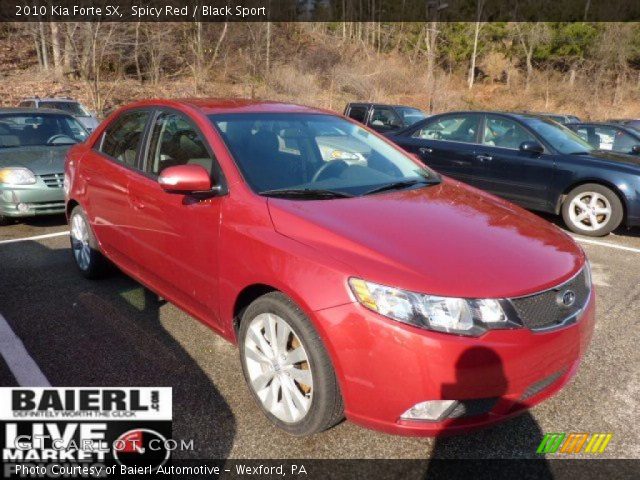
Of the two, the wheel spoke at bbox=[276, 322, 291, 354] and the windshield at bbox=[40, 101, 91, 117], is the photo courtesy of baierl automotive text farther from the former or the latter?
the windshield at bbox=[40, 101, 91, 117]

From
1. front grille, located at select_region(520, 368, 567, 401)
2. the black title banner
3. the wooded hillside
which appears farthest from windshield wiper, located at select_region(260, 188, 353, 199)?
the wooded hillside

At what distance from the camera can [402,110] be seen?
1316cm

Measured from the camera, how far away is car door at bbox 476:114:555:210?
658 centimetres

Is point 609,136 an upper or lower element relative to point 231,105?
lower

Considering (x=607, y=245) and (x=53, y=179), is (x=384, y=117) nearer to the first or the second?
(x=607, y=245)

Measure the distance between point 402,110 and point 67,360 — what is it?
1161cm

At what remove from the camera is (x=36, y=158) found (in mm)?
6301

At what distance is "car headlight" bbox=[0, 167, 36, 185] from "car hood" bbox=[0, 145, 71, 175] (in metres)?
0.08

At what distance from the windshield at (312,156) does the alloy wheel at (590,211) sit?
386 centimetres

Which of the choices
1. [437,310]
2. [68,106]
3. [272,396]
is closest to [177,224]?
[272,396]

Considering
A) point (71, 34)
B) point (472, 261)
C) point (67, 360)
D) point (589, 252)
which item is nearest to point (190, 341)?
point (67, 360)

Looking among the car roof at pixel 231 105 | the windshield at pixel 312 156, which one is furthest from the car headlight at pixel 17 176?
the windshield at pixel 312 156

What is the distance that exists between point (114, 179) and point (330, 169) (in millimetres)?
1701

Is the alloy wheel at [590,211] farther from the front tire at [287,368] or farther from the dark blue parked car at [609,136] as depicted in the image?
the front tire at [287,368]
